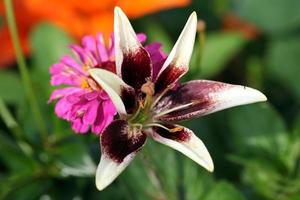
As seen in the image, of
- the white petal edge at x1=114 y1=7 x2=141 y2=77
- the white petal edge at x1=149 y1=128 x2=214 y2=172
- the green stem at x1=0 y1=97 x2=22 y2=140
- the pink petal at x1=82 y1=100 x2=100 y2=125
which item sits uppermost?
the white petal edge at x1=114 y1=7 x2=141 y2=77

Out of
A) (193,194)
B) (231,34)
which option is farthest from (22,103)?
(231,34)

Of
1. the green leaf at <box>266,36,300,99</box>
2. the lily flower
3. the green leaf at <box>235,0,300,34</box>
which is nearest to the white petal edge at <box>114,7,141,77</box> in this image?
the lily flower

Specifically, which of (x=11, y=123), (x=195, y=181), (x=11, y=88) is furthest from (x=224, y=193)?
(x=11, y=88)

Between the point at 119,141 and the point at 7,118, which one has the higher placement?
the point at 119,141

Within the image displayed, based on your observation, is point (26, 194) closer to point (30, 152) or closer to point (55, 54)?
point (30, 152)

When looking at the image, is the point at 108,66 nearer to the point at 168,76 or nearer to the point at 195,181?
the point at 168,76

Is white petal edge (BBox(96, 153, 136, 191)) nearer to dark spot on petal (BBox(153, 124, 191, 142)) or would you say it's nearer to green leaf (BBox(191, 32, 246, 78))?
dark spot on petal (BBox(153, 124, 191, 142))
